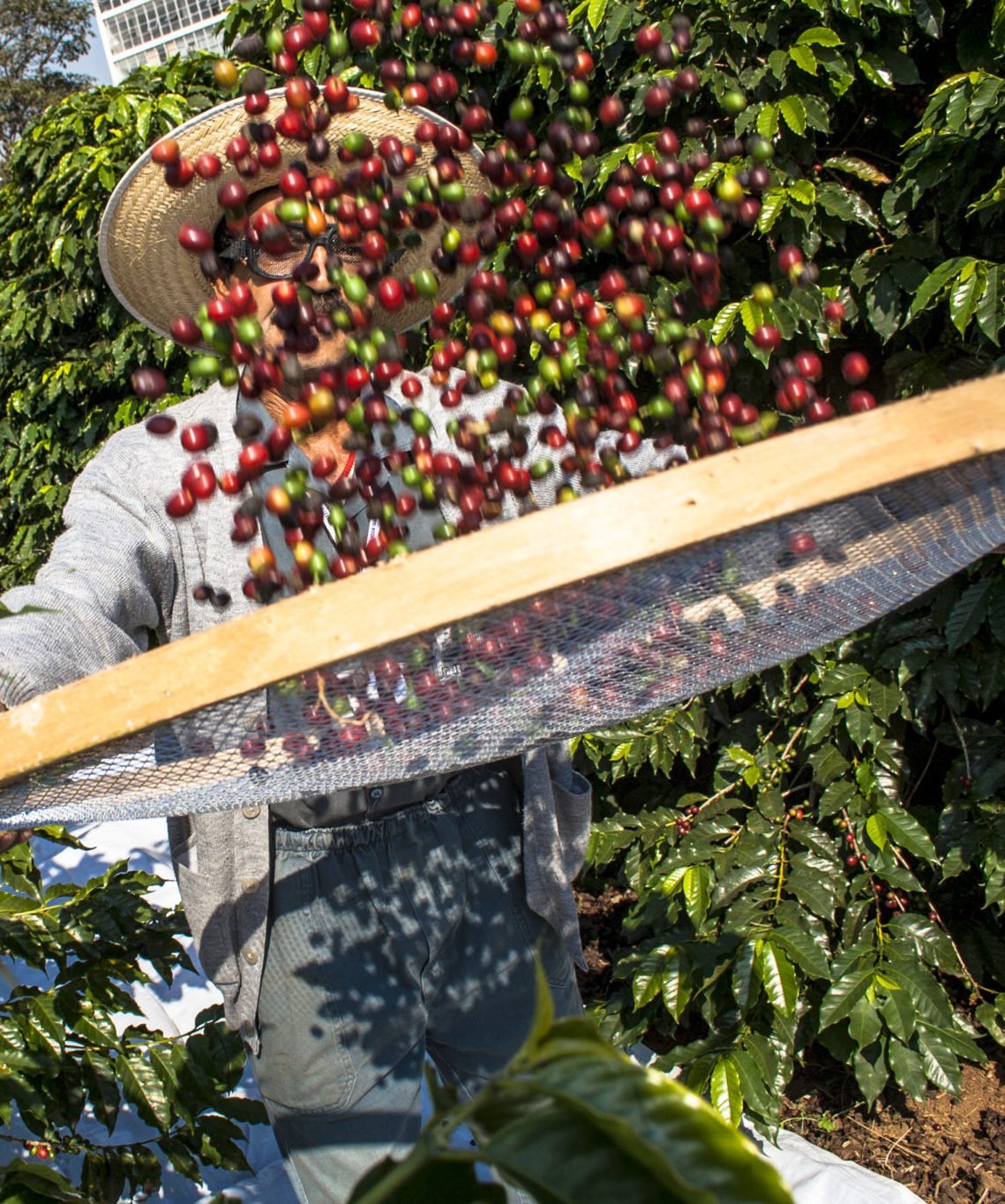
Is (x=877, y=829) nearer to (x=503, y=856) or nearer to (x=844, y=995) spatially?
(x=844, y=995)

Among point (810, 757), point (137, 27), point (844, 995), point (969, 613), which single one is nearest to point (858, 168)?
point (969, 613)

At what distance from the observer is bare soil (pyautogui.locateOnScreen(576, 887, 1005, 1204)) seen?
2.66 metres

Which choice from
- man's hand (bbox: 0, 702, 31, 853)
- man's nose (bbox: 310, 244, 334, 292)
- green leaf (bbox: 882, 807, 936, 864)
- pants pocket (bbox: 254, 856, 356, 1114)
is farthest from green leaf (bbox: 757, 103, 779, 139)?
man's hand (bbox: 0, 702, 31, 853)

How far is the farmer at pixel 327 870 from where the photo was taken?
1602 mm

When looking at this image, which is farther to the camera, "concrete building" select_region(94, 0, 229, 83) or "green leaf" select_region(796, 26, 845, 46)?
"concrete building" select_region(94, 0, 229, 83)

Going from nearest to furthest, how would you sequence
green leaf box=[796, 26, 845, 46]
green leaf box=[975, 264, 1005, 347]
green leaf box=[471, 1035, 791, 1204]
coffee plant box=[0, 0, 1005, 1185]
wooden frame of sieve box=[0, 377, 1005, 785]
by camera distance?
green leaf box=[471, 1035, 791, 1204], wooden frame of sieve box=[0, 377, 1005, 785], coffee plant box=[0, 0, 1005, 1185], green leaf box=[975, 264, 1005, 347], green leaf box=[796, 26, 845, 46]

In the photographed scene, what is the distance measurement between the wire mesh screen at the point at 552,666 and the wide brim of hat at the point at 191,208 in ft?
2.49

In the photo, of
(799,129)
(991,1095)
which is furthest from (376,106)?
(991,1095)

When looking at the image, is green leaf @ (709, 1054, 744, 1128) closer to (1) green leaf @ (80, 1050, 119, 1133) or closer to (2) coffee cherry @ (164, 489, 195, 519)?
(1) green leaf @ (80, 1050, 119, 1133)

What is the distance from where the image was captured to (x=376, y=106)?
5.77ft

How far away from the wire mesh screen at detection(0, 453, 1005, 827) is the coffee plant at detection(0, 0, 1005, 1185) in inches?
36.7

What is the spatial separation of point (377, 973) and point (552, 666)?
92 centimetres

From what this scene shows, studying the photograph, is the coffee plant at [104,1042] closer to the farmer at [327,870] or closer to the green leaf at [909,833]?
the farmer at [327,870]

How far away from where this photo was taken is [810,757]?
2764mm
